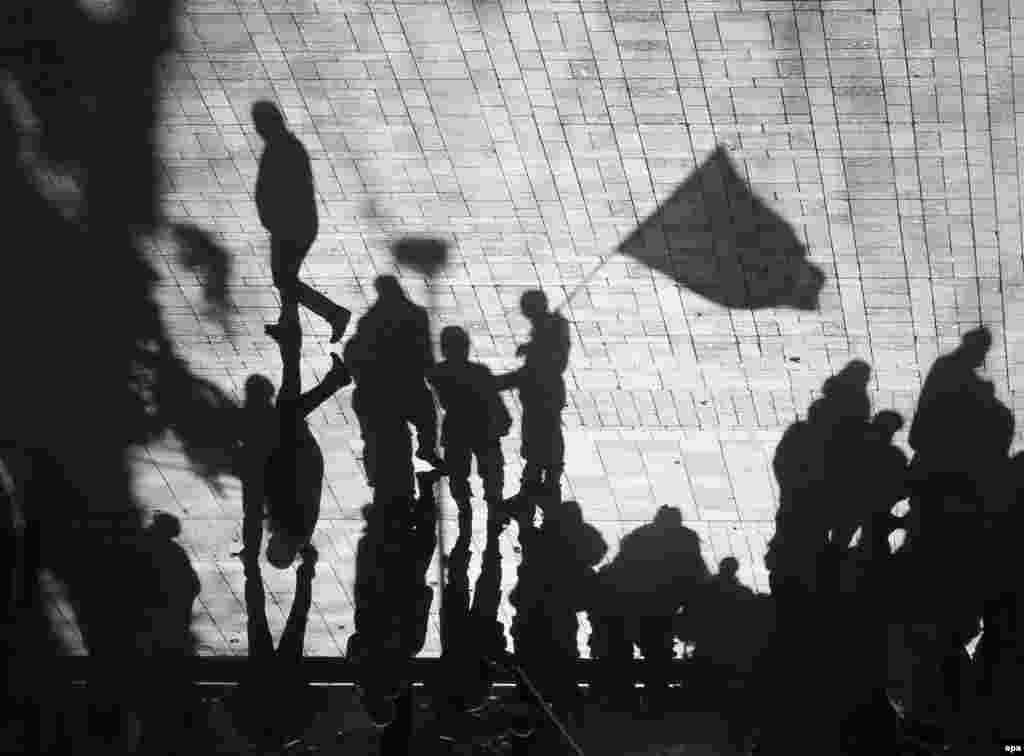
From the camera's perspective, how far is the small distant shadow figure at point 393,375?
881 cm

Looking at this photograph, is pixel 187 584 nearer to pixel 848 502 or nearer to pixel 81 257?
pixel 81 257

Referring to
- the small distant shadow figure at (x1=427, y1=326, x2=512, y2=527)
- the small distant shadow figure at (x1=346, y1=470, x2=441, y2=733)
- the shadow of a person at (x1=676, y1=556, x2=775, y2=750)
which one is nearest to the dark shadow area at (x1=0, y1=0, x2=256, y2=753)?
the small distant shadow figure at (x1=346, y1=470, x2=441, y2=733)

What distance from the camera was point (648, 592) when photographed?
892 centimetres

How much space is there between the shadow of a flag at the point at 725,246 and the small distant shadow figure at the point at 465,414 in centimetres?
137

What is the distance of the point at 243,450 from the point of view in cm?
898

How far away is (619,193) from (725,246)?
2.73 feet

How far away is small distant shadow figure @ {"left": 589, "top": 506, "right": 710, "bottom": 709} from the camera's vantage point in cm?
880

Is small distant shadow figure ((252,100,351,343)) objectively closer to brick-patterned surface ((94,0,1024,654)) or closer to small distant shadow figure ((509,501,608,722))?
brick-patterned surface ((94,0,1024,654))

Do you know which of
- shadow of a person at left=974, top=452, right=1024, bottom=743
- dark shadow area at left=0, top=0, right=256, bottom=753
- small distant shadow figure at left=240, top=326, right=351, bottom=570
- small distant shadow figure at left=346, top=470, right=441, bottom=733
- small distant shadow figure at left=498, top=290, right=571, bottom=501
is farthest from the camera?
small distant shadow figure at left=240, top=326, right=351, bottom=570

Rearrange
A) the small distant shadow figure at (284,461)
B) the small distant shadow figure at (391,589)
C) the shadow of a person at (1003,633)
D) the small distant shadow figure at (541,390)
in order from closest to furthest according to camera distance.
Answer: the shadow of a person at (1003,633)
the small distant shadow figure at (391,589)
the small distant shadow figure at (541,390)
the small distant shadow figure at (284,461)

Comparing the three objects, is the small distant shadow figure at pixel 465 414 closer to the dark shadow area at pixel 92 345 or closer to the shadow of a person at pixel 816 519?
the dark shadow area at pixel 92 345

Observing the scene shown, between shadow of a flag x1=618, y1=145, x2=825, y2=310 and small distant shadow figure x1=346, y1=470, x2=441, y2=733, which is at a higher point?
shadow of a flag x1=618, y1=145, x2=825, y2=310

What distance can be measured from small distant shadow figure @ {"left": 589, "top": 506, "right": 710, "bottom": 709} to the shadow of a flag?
66.6 inches

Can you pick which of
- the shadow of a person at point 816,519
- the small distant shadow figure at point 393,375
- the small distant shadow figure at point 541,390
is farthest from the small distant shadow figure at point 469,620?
the shadow of a person at point 816,519
